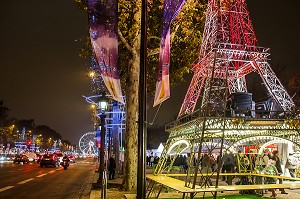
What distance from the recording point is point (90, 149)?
132500mm

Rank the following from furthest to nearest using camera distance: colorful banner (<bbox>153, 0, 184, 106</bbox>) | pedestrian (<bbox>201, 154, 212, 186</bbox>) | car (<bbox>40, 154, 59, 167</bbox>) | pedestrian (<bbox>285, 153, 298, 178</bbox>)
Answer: car (<bbox>40, 154, 59, 167</bbox>), pedestrian (<bbox>285, 153, 298, 178</bbox>), pedestrian (<bbox>201, 154, 212, 186</bbox>), colorful banner (<bbox>153, 0, 184, 106</bbox>)

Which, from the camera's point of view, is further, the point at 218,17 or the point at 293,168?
the point at 218,17

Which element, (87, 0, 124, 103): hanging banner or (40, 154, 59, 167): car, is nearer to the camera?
(87, 0, 124, 103): hanging banner

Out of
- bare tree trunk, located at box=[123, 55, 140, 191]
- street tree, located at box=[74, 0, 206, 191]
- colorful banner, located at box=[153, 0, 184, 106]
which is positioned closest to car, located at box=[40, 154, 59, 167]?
street tree, located at box=[74, 0, 206, 191]

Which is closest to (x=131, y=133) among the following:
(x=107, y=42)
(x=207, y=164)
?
(x=207, y=164)

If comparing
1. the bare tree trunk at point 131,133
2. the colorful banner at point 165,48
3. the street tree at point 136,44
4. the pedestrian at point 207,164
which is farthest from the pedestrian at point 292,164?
the colorful banner at point 165,48

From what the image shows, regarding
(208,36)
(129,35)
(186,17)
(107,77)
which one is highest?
(208,36)

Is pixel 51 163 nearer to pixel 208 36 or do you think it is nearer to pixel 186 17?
pixel 208 36

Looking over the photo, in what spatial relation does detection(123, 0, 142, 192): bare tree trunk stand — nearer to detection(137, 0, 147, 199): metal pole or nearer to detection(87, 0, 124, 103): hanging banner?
detection(87, 0, 124, 103): hanging banner

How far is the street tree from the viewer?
17.2 metres

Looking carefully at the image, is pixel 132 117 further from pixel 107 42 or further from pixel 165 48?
pixel 107 42

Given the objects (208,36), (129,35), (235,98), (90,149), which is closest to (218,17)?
(208,36)

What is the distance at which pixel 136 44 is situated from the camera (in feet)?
58.7

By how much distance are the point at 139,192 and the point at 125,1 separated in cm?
1153
